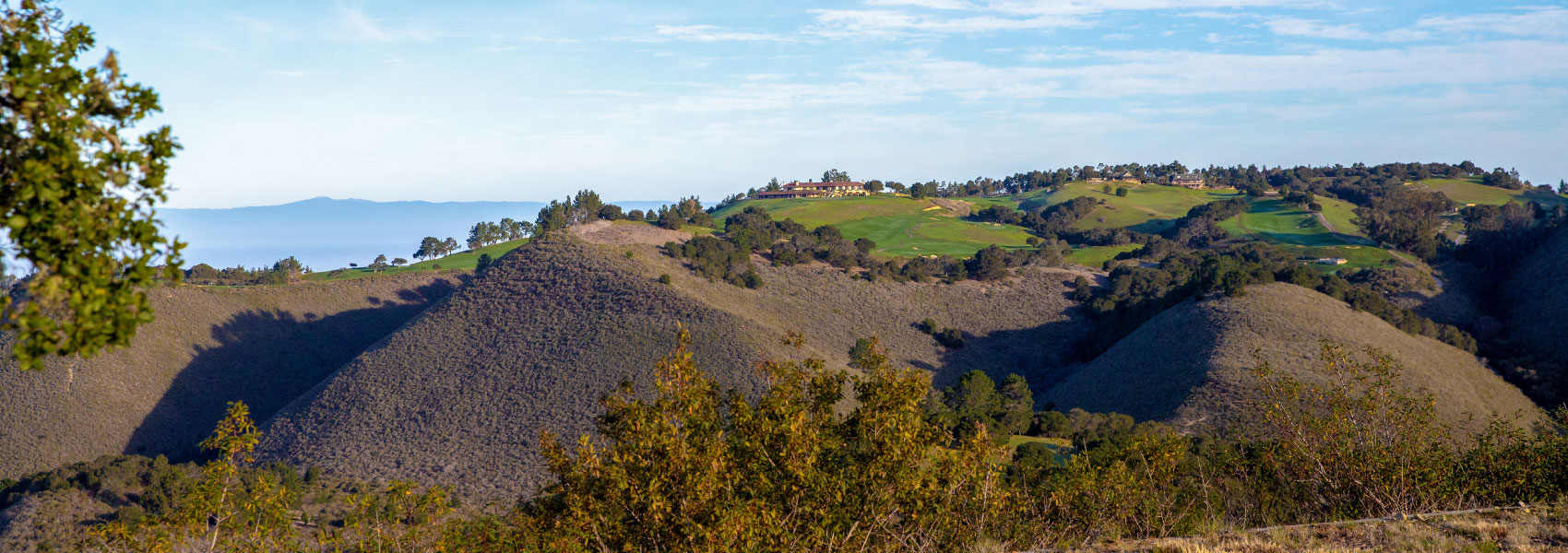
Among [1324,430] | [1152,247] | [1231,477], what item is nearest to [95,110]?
[1324,430]

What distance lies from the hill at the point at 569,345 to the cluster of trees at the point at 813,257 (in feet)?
6.07

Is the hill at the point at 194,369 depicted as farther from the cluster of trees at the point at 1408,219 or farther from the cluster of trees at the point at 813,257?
the cluster of trees at the point at 1408,219

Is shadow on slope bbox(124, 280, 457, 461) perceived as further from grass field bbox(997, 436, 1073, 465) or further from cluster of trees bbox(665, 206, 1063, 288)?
grass field bbox(997, 436, 1073, 465)

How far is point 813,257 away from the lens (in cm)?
8819

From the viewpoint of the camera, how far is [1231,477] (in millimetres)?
26469

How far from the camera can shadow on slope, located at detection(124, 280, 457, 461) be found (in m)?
60.3

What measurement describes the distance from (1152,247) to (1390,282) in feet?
89.0

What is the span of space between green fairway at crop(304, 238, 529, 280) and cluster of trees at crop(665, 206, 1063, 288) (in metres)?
24.6

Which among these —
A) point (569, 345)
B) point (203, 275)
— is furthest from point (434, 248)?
point (569, 345)

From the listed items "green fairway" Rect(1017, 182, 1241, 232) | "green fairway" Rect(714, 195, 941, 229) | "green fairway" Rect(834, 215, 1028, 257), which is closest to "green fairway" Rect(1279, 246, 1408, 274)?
"green fairway" Rect(1017, 182, 1241, 232)

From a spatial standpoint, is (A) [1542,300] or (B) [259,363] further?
(B) [259,363]

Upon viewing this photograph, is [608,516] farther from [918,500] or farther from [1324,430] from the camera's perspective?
[1324,430]

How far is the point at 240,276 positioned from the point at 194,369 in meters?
24.6

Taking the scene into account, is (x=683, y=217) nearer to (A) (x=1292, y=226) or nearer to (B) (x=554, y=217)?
(B) (x=554, y=217)
